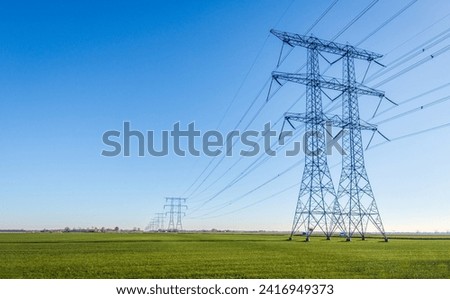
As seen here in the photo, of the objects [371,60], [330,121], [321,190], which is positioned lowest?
[321,190]

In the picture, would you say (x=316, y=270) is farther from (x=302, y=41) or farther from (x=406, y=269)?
(x=302, y=41)

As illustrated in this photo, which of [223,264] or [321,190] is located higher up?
[321,190]

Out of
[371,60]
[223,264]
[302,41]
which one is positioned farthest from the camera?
[371,60]
